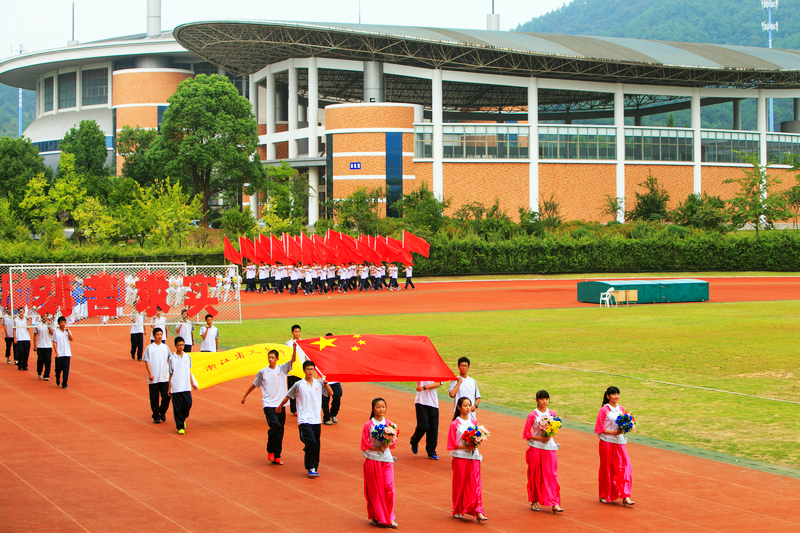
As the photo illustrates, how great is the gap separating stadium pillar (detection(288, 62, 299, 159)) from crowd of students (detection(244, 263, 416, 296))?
30.4 m

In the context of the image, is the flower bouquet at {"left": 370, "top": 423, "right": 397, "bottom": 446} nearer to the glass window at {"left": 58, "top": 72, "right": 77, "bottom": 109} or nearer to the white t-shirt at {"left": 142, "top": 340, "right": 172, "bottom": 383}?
the white t-shirt at {"left": 142, "top": 340, "right": 172, "bottom": 383}

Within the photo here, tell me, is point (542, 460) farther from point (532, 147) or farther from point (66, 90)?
point (66, 90)

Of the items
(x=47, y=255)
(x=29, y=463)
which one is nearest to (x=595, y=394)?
(x=29, y=463)

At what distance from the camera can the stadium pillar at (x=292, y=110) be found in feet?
240

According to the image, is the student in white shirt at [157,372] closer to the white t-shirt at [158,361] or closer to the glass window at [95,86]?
the white t-shirt at [158,361]

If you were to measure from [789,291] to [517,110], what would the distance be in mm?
61607

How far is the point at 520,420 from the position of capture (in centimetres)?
1482

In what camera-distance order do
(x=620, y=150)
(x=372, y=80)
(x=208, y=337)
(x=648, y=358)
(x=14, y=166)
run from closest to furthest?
1. (x=208, y=337)
2. (x=648, y=358)
3. (x=372, y=80)
4. (x=14, y=166)
5. (x=620, y=150)

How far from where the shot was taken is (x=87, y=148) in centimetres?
7606

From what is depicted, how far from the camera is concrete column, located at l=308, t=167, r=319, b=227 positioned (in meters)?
73.8

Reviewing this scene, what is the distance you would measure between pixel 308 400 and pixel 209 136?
194ft

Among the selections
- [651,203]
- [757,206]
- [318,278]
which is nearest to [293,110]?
[651,203]

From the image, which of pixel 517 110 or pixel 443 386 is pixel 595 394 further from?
pixel 517 110

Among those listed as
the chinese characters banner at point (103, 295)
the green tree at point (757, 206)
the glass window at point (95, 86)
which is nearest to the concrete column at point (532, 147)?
the green tree at point (757, 206)
